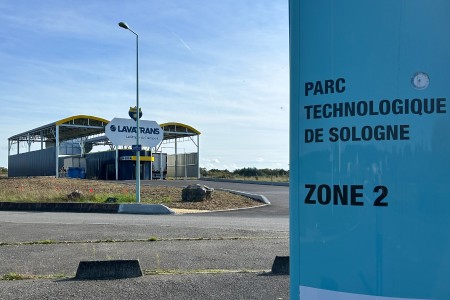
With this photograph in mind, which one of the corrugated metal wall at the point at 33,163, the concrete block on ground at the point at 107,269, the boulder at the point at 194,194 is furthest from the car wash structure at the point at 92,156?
the concrete block on ground at the point at 107,269

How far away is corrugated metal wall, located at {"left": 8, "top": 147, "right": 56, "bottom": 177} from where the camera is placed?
54.9 meters

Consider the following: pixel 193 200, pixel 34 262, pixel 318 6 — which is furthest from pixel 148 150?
pixel 318 6

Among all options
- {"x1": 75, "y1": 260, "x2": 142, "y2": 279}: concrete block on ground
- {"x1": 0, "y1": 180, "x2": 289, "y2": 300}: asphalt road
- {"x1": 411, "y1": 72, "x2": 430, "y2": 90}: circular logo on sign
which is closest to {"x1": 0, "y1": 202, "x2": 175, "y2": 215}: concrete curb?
{"x1": 0, "y1": 180, "x2": 289, "y2": 300}: asphalt road

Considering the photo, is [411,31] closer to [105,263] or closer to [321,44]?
[321,44]

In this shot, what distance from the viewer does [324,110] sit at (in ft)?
7.48

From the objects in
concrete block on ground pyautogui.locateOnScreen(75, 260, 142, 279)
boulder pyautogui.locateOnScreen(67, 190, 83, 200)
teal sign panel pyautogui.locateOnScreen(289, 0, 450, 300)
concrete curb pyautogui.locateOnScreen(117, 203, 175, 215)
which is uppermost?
teal sign panel pyautogui.locateOnScreen(289, 0, 450, 300)

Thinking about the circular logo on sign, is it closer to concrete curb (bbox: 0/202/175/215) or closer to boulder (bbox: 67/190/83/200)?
concrete curb (bbox: 0/202/175/215)

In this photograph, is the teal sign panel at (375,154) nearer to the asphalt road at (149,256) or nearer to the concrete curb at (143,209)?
the asphalt road at (149,256)

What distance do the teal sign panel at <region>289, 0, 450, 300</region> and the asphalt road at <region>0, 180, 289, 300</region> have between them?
11.9ft

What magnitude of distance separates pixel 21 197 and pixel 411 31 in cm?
2234

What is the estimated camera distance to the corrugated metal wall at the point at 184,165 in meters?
59.2

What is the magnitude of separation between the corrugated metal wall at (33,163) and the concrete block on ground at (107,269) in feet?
165

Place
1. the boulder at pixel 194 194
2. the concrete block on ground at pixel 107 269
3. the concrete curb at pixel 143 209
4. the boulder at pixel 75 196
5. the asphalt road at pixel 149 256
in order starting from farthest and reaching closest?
the boulder at pixel 194 194, the boulder at pixel 75 196, the concrete curb at pixel 143 209, the concrete block on ground at pixel 107 269, the asphalt road at pixel 149 256

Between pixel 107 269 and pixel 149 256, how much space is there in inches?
79.9
